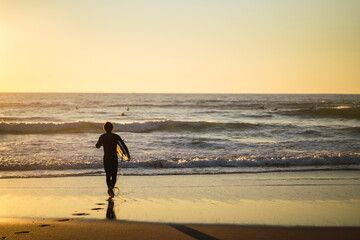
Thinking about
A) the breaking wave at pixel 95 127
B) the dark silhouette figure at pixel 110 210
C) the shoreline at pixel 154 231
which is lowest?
the dark silhouette figure at pixel 110 210

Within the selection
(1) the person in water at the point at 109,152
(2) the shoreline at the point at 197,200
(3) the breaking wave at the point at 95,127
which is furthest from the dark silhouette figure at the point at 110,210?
(3) the breaking wave at the point at 95,127

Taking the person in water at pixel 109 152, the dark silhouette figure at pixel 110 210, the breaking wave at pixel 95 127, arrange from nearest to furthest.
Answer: the dark silhouette figure at pixel 110 210
the person in water at pixel 109 152
the breaking wave at pixel 95 127

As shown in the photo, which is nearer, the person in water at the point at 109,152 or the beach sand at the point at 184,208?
the beach sand at the point at 184,208

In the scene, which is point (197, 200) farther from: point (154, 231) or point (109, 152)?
point (109, 152)

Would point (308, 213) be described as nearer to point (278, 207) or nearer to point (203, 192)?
point (278, 207)

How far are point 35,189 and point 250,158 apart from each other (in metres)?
7.89

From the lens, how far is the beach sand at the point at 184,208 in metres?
5.48

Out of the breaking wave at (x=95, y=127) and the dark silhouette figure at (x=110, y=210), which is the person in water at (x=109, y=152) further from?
the breaking wave at (x=95, y=127)

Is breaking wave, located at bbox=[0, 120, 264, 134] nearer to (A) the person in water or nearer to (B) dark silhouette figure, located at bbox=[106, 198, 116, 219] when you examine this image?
(A) the person in water

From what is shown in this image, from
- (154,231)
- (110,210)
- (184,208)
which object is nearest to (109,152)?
(110,210)

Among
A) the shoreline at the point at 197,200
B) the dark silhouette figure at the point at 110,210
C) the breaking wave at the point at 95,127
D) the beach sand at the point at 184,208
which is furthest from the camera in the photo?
the breaking wave at the point at 95,127

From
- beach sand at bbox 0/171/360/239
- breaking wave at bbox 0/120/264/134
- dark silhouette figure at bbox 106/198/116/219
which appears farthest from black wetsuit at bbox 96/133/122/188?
breaking wave at bbox 0/120/264/134

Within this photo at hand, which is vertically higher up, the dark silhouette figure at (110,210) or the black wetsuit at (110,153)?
the black wetsuit at (110,153)

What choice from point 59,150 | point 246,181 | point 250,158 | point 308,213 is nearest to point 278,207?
point 308,213
